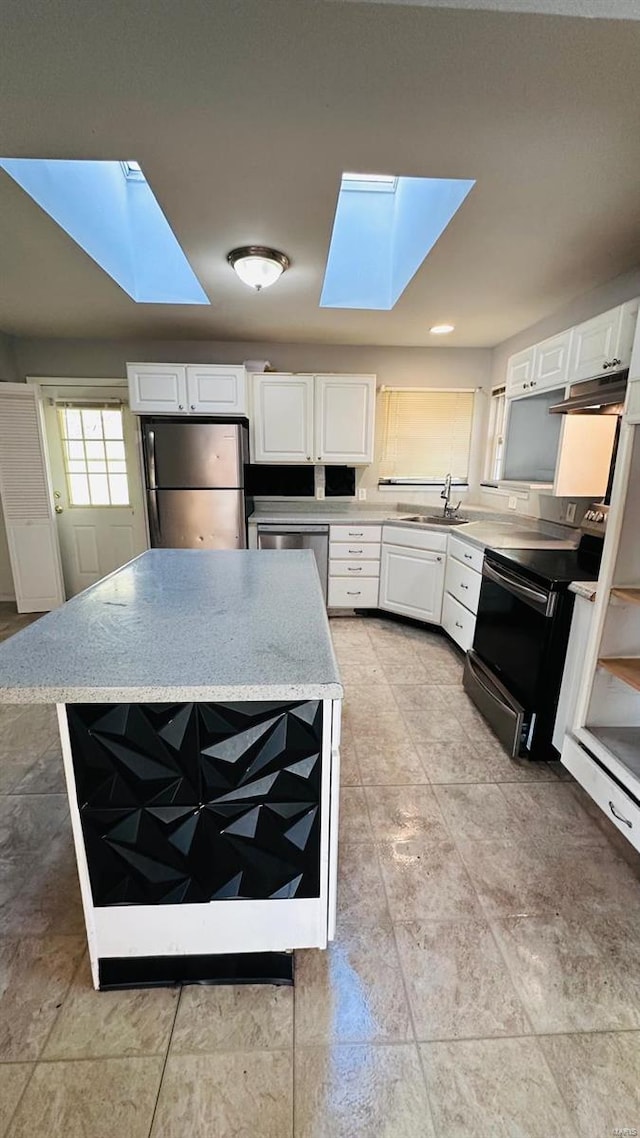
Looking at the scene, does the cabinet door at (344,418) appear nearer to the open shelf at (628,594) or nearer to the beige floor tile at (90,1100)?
the open shelf at (628,594)

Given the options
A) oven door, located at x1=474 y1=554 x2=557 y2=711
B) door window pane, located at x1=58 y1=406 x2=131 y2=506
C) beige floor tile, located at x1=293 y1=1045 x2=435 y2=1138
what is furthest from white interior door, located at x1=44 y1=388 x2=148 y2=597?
beige floor tile, located at x1=293 y1=1045 x2=435 y2=1138

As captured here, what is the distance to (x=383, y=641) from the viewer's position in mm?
3473

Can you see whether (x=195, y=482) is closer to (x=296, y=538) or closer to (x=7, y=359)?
(x=296, y=538)

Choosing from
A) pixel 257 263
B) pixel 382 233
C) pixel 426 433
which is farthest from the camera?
pixel 426 433

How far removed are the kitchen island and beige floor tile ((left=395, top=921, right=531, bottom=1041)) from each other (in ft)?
0.88

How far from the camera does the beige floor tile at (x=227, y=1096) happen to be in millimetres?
927

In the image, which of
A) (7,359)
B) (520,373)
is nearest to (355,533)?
(520,373)

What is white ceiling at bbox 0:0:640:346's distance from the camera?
102cm

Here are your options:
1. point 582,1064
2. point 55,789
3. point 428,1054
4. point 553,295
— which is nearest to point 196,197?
point 553,295

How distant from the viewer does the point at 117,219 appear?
238 centimetres

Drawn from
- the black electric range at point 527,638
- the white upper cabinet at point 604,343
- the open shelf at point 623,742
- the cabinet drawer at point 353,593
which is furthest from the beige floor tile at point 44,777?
the white upper cabinet at point 604,343

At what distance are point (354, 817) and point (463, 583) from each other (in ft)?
5.80

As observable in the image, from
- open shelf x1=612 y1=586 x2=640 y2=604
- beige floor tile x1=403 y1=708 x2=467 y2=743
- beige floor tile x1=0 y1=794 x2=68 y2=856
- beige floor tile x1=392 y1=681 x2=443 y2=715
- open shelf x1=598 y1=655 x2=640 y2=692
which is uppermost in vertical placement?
open shelf x1=612 y1=586 x2=640 y2=604

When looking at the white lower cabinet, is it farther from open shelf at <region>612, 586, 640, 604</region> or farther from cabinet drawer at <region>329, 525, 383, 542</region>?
open shelf at <region>612, 586, 640, 604</region>
